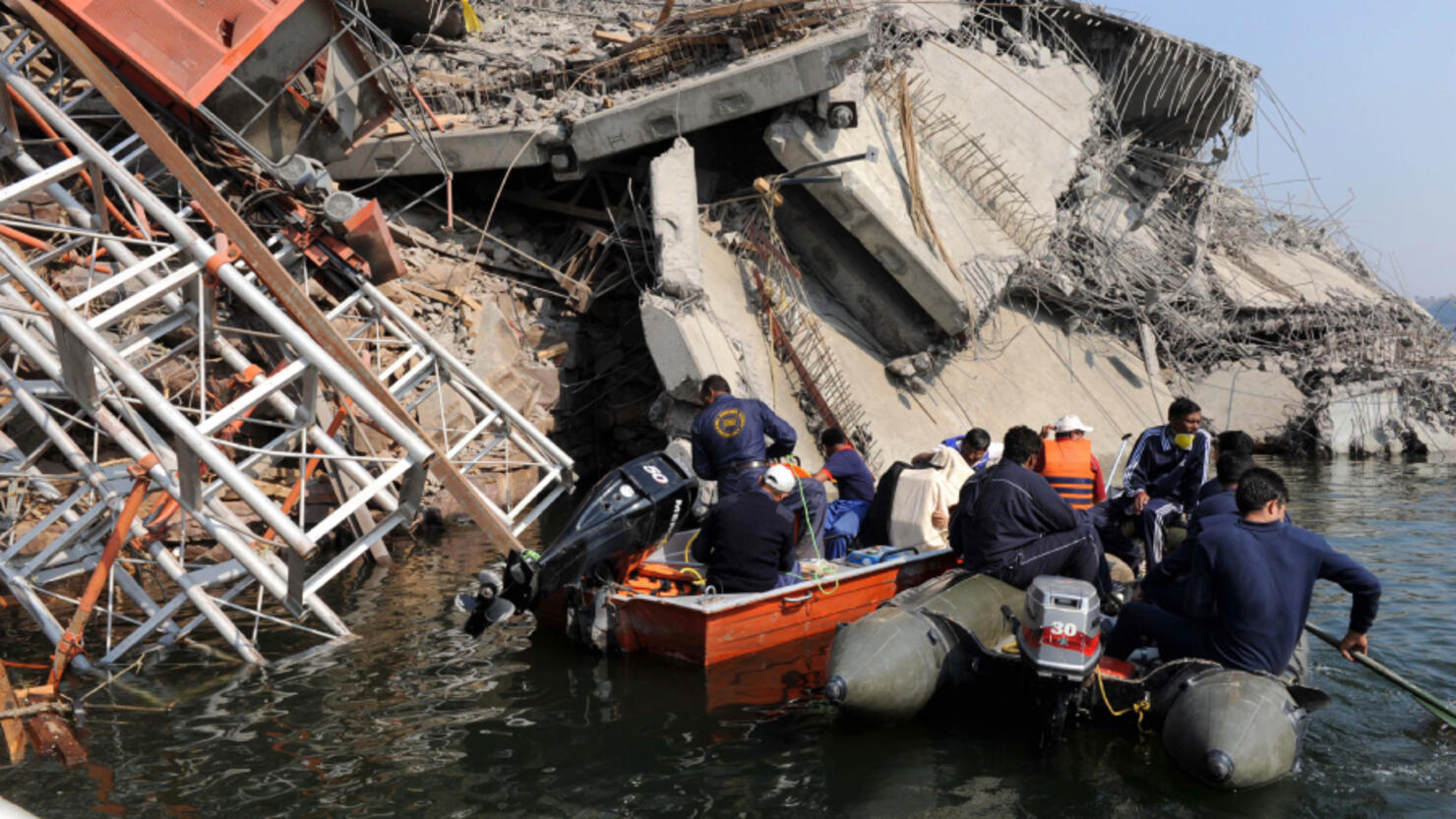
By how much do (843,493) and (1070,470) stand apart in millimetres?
2235

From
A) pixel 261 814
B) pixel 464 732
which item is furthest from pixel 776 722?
pixel 261 814

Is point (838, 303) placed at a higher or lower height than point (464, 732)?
higher

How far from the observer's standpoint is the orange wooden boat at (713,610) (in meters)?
7.36

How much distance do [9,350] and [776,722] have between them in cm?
788

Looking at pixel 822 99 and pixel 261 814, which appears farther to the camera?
pixel 822 99

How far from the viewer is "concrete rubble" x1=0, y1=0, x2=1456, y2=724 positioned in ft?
24.2

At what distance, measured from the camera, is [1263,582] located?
18.2 feet

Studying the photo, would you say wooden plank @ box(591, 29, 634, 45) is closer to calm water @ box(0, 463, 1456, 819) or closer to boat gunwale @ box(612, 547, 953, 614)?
boat gunwale @ box(612, 547, 953, 614)

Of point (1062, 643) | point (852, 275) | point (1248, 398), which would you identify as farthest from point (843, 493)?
point (1248, 398)

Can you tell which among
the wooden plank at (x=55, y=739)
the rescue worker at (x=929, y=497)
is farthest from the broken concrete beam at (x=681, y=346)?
the wooden plank at (x=55, y=739)

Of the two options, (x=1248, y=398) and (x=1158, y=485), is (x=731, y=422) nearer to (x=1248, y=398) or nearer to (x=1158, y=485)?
(x=1158, y=485)

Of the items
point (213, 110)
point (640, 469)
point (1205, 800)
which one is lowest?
point (1205, 800)

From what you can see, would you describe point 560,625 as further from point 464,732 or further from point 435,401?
point 435,401

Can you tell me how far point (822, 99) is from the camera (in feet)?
44.7
